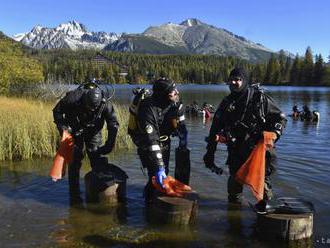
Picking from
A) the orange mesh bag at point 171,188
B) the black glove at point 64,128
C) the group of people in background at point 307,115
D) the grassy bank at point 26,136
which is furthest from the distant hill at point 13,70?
the orange mesh bag at point 171,188

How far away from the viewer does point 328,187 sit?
30.5 feet

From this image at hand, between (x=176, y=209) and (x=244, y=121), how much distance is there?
170 centimetres

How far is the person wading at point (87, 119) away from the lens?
779 centimetres

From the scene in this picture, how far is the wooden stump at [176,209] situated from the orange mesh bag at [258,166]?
2.94ft

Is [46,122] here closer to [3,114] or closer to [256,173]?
[3,114]

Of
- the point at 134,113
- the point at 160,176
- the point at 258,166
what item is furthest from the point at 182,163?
the point at 258,166

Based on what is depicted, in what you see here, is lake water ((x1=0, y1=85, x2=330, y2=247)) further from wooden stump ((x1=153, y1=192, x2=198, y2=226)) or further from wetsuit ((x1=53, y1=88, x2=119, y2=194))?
wetsuit ((x1=53, y1=88, x2=119, y2=194))

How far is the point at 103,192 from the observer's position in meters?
7.86

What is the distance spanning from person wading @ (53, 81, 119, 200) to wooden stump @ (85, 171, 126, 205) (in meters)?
0.27

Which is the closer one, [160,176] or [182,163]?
[160,176]

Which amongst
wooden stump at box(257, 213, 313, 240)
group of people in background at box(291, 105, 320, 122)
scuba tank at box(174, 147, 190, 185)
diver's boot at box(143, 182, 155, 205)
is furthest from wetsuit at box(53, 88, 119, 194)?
group of people in background at box(291, 105, 320, 122)

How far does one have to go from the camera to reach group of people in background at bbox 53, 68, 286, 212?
685 centimetres

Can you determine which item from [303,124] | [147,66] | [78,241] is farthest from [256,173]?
[147,66]

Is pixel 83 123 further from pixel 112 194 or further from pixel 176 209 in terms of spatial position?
pixel 176 209
